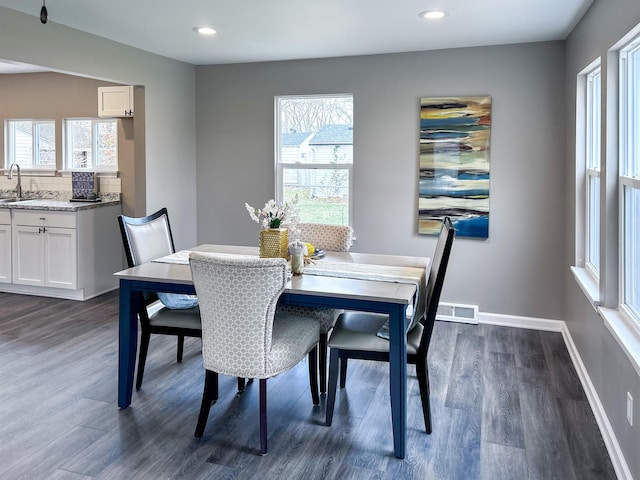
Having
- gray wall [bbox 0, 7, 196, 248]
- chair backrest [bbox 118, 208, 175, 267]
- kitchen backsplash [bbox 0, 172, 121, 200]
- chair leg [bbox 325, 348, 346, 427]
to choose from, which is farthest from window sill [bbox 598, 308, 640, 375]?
kitchen backsplash [bbox 0, 172, 121, 200]

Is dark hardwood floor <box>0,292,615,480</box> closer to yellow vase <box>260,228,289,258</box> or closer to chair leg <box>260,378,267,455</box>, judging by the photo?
chair leg <box>260,378,267,455</box>

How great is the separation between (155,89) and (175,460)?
3.49m

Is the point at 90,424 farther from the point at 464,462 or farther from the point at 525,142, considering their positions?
the point at 525,142

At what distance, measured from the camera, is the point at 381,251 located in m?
4.88

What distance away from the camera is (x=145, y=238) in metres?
3.33

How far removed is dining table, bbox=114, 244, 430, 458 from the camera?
2.46 m

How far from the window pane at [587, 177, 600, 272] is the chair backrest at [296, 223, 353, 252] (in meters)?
1.56

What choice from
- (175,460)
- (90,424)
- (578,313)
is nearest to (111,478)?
(175,460)

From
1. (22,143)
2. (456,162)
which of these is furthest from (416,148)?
(22,143)

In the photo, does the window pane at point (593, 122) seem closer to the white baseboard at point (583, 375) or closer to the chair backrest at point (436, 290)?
the white baseboard at point (583, 375)

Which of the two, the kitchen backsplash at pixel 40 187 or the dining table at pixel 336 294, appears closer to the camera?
the dining table at pixel 336 294

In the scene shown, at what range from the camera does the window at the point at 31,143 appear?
6.12 metres

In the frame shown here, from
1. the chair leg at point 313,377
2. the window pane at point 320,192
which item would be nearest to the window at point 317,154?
the window pane at point 320,192

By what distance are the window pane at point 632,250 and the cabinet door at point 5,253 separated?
516cm
